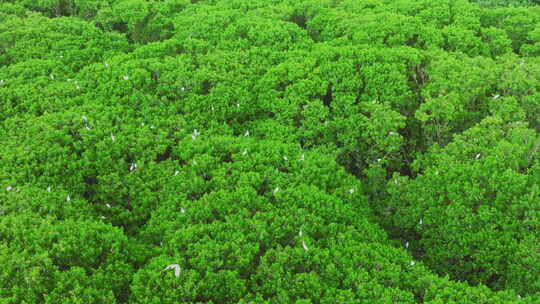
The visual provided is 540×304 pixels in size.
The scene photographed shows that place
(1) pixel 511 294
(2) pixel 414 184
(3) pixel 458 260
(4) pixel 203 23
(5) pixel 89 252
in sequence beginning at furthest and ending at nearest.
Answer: (4) pixel 203 23
(2) pixel 414 184
(3) pixel 458 260
(5) pixel 89 252
(1) pixel 511 294

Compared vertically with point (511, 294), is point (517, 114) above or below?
above

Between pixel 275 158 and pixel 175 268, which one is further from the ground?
pixel 275 158

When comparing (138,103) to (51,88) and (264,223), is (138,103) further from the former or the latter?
(264,223)

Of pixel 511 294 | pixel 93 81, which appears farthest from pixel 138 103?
pixel 511 294

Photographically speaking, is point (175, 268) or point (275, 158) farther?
point (275, 158)

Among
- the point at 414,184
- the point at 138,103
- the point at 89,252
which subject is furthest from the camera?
the point at 138,103

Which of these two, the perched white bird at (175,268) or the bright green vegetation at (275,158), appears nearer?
the perched white bird at (175,268)

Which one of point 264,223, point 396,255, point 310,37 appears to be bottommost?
point 396,255

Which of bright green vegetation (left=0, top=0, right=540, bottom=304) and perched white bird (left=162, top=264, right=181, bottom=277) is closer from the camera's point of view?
perched white bird (left=162, top=264, right=181, bottom=277)
